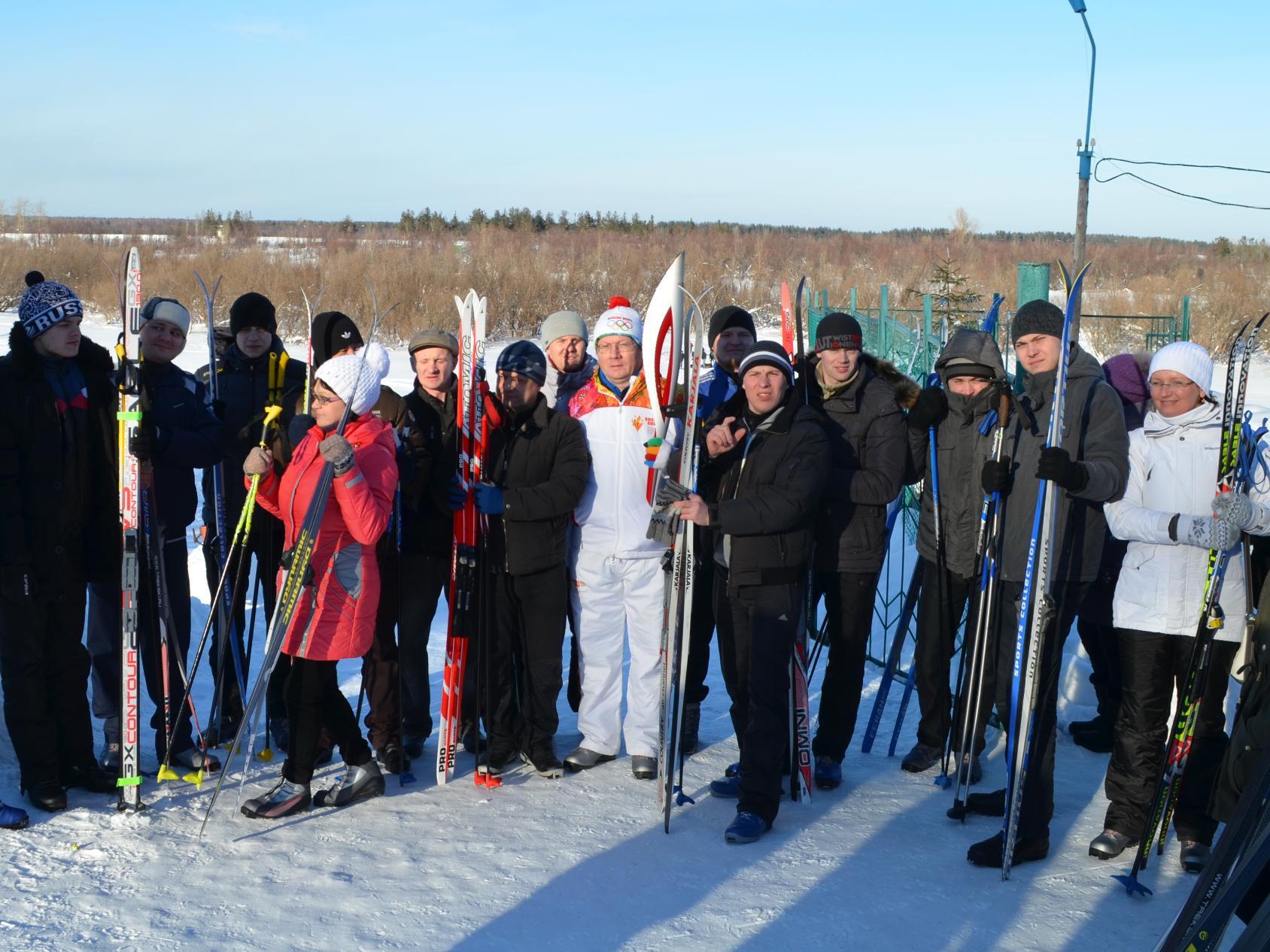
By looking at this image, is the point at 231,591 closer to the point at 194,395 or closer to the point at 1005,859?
the point at 194,395

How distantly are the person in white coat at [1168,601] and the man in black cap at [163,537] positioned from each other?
3.29m

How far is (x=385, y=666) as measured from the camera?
4.20 metres

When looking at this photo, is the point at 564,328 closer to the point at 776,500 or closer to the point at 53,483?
the point at 776,500

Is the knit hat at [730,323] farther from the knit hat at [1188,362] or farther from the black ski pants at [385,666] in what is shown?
the knit hat at [1188,362]

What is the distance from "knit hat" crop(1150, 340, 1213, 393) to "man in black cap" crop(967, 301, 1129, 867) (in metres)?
0.25

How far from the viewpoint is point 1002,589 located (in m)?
4.03

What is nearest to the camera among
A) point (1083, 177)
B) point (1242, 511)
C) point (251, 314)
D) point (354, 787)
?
point (1242, 511)

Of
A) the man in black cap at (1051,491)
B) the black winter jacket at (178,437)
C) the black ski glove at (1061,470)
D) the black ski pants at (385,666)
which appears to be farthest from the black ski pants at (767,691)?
the black winter jacket at (178,437)

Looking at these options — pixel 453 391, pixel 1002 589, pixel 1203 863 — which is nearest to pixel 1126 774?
pixel 1203 863

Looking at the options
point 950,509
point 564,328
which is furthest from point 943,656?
point 564,328

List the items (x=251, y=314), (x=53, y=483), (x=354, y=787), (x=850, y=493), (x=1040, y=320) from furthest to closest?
(x=251, y=314) < (x=850, y=493) < (x=354, y=787) < (x=1040, y=320) < (x=53, y=483)

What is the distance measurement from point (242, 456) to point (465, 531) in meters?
1.11

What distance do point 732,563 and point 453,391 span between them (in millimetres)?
1393

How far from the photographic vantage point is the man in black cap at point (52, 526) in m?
3.68
